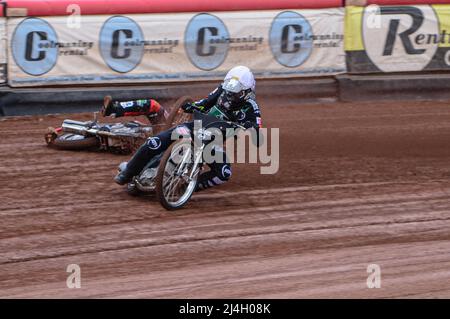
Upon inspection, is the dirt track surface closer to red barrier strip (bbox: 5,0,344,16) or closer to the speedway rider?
the speedway rider

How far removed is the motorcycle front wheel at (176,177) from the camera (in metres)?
8.07

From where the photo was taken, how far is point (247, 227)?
26.2 ft

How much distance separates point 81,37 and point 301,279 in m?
7.44

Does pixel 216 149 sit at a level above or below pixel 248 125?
below

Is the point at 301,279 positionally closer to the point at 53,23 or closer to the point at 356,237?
the point at 356,237

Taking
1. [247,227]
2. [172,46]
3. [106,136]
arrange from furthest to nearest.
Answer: [172,46], [106,136], [247,227]

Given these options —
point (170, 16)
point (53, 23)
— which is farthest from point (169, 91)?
point (53, 23)

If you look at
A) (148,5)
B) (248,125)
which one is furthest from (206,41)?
(248,125)

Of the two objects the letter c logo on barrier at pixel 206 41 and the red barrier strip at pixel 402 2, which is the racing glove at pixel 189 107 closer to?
the letter c logo on barrier at pixel 206 41

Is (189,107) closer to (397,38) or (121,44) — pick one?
(121,44)

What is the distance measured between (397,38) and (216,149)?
6.69 m

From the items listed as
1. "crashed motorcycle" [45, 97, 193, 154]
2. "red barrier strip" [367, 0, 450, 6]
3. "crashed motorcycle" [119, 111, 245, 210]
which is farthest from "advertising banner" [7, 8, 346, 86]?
"crashed motorcycle" [119, 111, 245, 210]

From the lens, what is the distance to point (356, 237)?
7.85m

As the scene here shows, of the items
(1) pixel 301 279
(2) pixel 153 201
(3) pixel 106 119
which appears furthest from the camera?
(3) pixel 106 119
